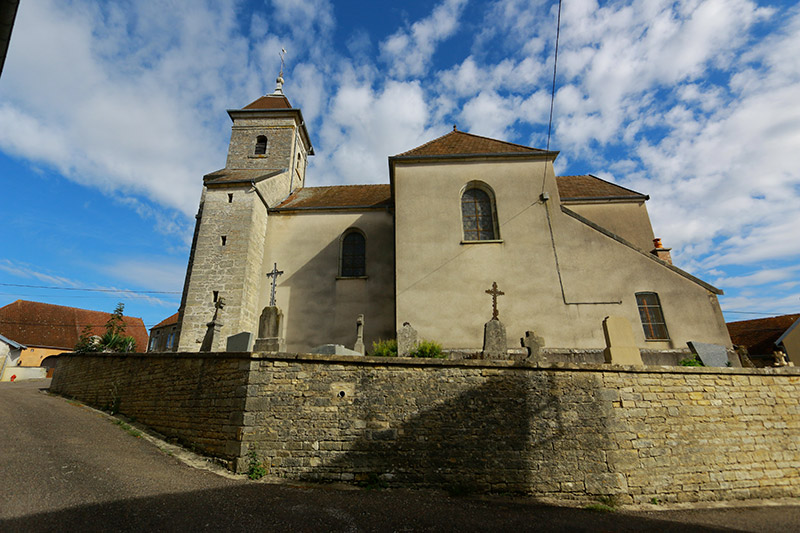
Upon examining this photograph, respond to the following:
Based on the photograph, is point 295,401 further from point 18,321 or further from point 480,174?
point 18,321

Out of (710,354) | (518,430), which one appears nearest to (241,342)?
(518,430)

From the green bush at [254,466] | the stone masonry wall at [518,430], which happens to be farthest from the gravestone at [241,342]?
the green bush at [254,466]

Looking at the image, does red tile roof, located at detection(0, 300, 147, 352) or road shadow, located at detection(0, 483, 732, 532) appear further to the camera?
red tile roof, located at detection(0, 300, 147, 352)

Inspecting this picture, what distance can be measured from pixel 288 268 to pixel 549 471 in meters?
11.3

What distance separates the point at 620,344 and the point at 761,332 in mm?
18439

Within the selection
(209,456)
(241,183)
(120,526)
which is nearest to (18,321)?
(241,183)

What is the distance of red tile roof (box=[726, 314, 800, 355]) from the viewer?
18.2 metres

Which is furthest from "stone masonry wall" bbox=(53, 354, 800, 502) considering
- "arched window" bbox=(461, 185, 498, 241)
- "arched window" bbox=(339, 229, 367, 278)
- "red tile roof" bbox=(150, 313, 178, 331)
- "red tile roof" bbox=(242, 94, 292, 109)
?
"red tile roof" bbox=(150, 313, 178, 331)

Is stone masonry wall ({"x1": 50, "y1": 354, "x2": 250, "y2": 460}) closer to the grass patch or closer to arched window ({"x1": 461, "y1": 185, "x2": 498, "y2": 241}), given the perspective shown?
the grass patch

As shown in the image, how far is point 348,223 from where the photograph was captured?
1502 cm

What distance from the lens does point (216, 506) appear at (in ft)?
15.8

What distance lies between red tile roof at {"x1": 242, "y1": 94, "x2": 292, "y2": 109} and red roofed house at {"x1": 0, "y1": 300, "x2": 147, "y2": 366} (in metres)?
18.4

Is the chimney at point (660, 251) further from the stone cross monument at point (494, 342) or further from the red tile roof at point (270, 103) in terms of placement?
the red tile roof at point (270, 103)

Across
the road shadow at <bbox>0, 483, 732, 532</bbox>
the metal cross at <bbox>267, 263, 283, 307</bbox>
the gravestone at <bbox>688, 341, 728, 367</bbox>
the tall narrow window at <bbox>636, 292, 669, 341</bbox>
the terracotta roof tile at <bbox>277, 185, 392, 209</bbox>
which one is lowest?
the road shadow at <bbox>0, 483, 732, 532</bbox>
